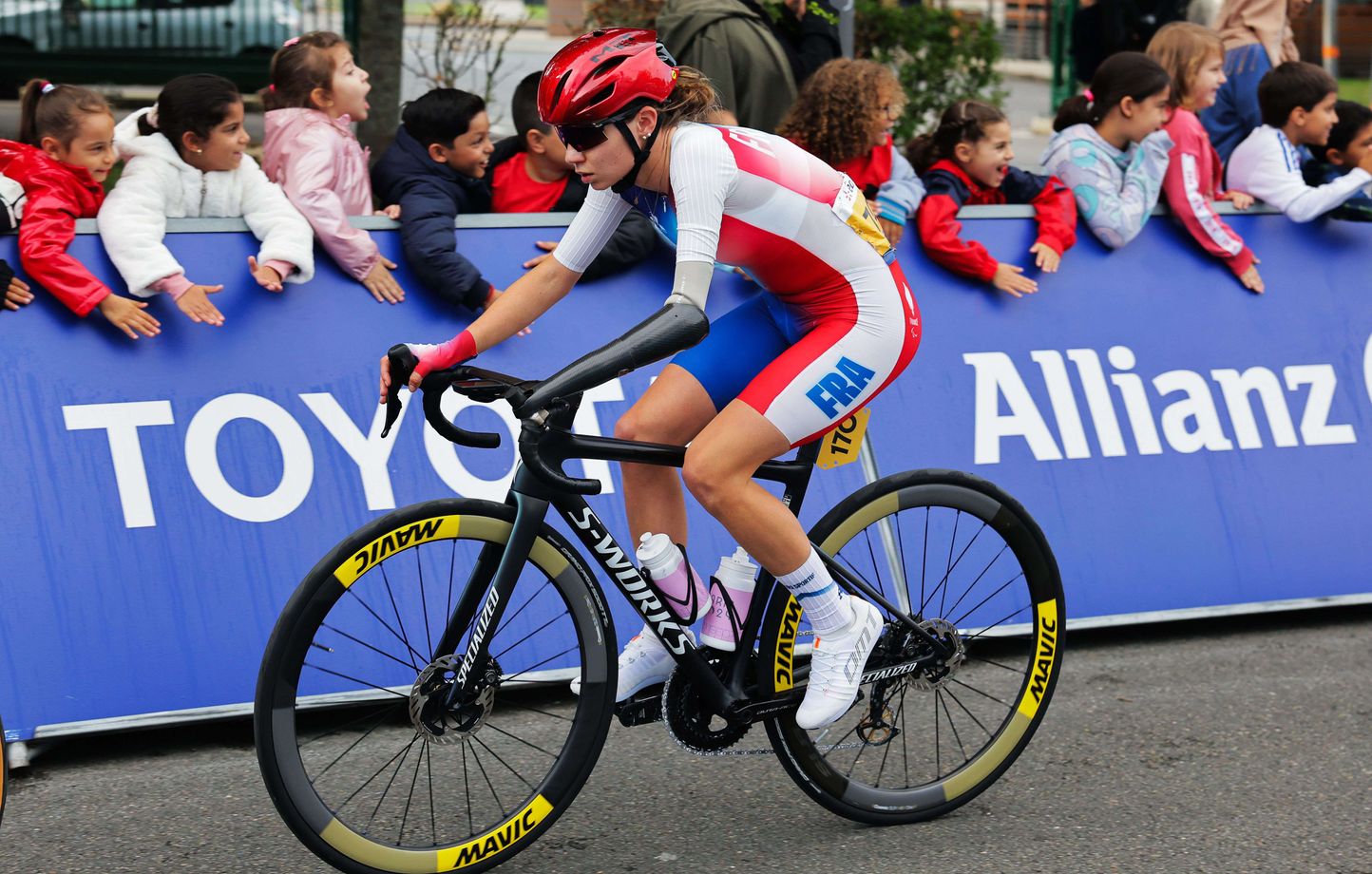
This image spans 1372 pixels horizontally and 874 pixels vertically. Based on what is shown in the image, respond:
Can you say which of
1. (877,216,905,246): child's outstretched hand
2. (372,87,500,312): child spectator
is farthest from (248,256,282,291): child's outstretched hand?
(877,216,905,246): child's outstretched hand

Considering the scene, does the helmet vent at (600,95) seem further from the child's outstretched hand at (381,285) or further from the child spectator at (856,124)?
the child spectator at (856,124)

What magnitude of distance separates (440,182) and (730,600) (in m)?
2.14

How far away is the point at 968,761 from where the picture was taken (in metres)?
4.07

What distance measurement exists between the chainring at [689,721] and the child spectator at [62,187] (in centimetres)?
195

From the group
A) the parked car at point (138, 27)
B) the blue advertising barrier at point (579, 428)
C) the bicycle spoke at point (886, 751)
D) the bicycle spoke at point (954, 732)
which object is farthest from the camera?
the parked car at point (138, 27)

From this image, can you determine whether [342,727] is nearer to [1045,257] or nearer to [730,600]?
[730,600]

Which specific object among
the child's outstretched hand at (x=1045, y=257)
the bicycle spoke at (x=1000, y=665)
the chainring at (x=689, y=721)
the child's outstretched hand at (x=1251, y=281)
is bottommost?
the bicycle spoke at (x=1000, y=665)

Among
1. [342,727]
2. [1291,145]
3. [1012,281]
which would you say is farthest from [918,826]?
[1291,145]

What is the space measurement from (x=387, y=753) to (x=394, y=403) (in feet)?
4.24

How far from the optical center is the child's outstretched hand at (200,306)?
459 centimetres

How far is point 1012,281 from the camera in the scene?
5.52 m

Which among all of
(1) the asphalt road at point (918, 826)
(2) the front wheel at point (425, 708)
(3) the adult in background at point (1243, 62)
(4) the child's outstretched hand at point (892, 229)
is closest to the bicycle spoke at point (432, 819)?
(2) the front wheel at point (425, 708)

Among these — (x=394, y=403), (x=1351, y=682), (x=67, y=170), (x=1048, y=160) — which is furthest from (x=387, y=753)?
(x=1048, y=160)

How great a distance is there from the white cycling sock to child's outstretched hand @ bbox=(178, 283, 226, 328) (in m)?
1.97
